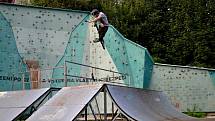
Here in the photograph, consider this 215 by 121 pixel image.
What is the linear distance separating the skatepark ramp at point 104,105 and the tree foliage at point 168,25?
49.6 feet

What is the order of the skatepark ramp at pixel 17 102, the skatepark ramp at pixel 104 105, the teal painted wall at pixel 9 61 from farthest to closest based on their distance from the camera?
the teal painted wall at pixel 9 61
the skatepark ramp at pixel 17 102
the skatepark ramp at pixel 104 105

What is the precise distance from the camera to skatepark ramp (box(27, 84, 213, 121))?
24.7 ft

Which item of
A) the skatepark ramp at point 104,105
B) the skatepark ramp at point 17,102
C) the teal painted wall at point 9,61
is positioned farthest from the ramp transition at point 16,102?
the teal painted wall at point 9,61

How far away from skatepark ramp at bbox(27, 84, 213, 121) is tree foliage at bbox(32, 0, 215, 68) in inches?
595

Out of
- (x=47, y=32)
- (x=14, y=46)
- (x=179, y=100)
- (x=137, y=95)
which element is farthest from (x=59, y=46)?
(x=137, y=95)

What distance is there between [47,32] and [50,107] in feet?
28.0

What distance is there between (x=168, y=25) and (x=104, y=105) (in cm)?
1910

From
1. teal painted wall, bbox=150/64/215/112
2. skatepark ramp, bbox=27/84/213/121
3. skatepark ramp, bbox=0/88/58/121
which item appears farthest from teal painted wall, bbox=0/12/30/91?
skatepark ramp, bbox=27/84/213/121

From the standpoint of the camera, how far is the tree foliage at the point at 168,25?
79.3 ft

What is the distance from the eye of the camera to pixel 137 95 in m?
9.32

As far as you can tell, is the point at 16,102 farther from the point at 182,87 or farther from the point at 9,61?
the point at 182,87

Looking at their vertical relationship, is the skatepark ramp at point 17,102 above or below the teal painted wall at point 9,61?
below

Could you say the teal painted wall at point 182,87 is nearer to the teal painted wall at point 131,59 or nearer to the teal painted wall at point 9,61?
the teal painted wall at point 131,59

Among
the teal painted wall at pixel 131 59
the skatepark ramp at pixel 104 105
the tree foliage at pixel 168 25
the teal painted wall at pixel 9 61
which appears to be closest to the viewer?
the skatepark ramp at pixel 104 105
